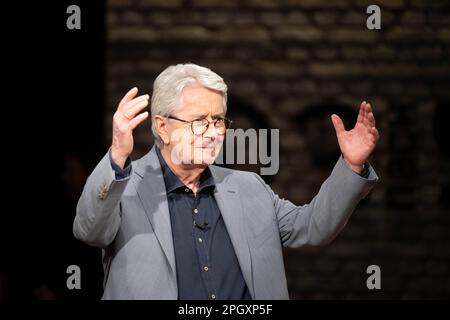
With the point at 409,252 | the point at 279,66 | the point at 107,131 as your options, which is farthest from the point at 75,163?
the point at 409,252

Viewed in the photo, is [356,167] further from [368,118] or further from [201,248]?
[201,248]

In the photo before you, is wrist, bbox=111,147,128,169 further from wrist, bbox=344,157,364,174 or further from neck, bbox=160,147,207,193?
wrist, bbox=344,157,364,174

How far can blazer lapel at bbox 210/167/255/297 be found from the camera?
7.43 ft

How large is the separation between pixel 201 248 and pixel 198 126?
37cm

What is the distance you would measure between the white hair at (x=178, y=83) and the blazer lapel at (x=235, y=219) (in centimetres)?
27

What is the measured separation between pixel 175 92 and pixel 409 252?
2069 mm

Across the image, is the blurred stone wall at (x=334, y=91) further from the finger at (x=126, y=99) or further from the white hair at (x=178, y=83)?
the finger at (x=126, y=99)

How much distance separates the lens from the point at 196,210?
236cm

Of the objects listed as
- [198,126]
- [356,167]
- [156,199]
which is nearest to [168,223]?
[156,199]

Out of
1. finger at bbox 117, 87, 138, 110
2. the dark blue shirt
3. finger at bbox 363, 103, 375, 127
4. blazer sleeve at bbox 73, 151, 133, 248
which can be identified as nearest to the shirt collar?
the dark blue shirt

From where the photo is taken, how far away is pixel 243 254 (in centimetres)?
227

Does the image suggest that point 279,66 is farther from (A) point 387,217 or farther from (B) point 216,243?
(B) point 216,243

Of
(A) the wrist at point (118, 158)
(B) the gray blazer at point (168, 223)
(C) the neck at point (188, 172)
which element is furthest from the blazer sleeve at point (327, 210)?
(A) the wrist at point (118, 158)

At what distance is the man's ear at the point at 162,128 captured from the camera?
2426mm
